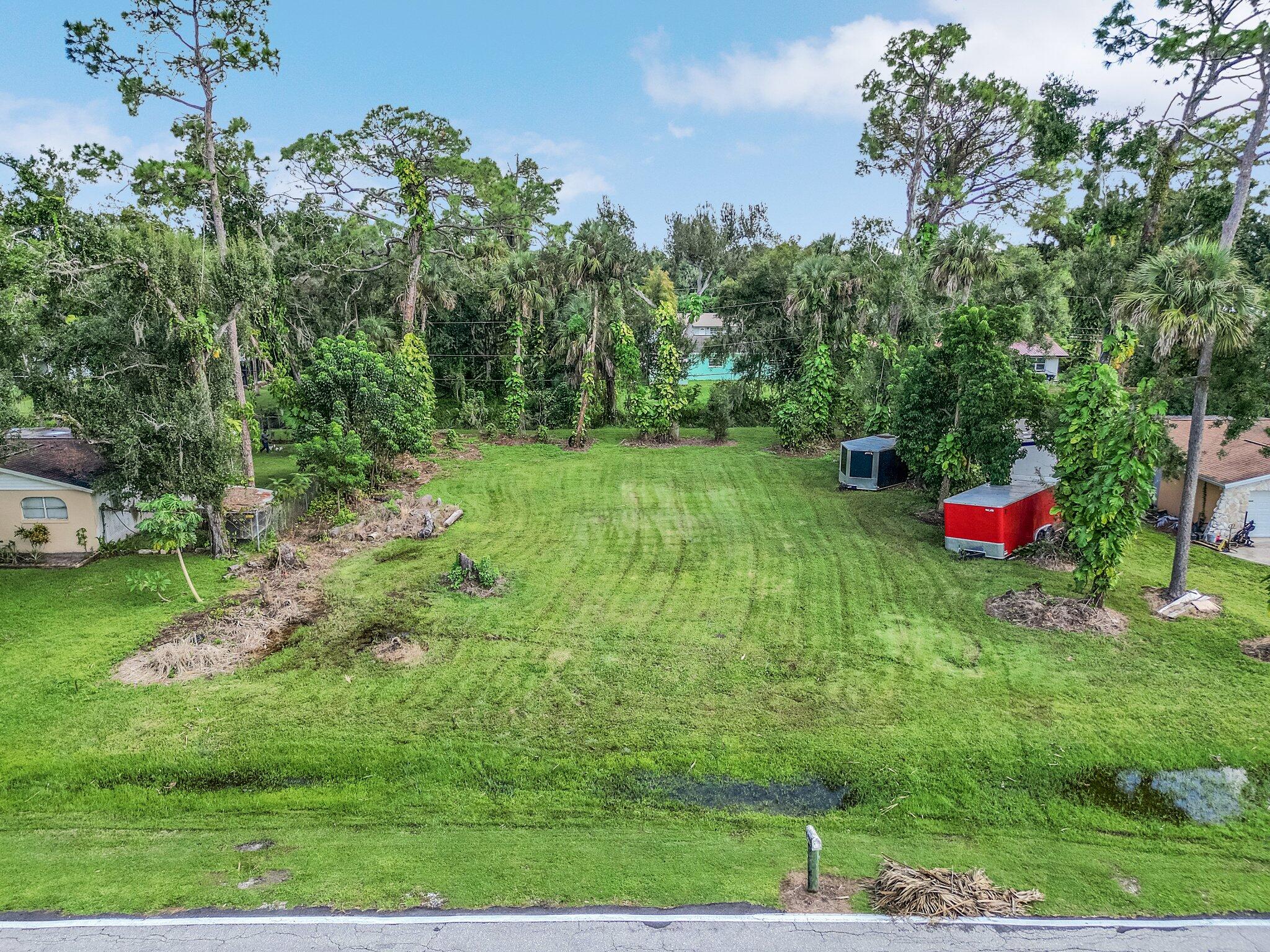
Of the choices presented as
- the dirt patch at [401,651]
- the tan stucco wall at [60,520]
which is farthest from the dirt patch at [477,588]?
the tan stucco wall at [60,520]

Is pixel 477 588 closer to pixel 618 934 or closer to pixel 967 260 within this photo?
pixel 618 934

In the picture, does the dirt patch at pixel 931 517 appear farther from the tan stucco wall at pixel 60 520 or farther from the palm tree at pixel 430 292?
the palm tree at pixel 430 292

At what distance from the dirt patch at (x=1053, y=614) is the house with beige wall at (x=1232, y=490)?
5.93m

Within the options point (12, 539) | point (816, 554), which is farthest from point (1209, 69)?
point (12, 539)

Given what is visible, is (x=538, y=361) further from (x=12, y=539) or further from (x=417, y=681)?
(x=417, y=681)

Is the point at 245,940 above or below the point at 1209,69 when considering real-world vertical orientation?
below

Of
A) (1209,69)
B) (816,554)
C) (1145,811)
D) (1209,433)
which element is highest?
(1209,69)

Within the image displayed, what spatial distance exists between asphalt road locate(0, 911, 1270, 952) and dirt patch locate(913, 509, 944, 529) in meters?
12.8

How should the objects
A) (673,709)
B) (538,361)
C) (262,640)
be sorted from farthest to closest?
(538,361) < (262,640) < (673,709)

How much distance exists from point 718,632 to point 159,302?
43.3 feet

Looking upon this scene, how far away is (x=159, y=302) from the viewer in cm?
1473

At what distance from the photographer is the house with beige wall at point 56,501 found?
16.5 metres

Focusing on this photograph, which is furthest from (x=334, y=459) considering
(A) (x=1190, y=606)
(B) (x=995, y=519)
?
(A) (x=1190, y=606)

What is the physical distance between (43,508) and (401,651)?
11.1 m
